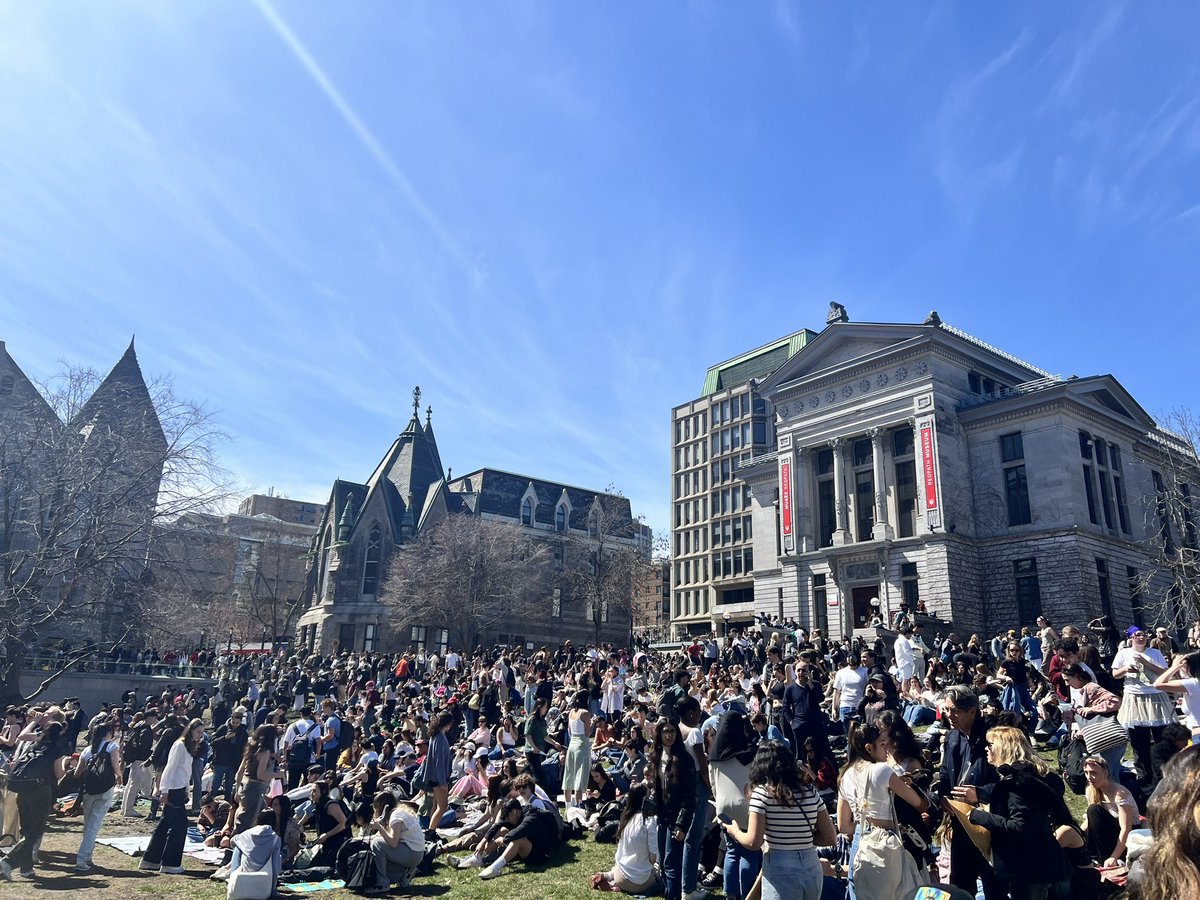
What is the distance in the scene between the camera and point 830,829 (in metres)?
5.93

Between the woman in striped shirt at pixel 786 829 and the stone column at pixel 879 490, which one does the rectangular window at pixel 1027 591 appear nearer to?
the stone column at pixel 879 490

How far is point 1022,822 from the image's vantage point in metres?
5.45

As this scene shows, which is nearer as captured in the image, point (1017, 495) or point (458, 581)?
point (1017, 495)

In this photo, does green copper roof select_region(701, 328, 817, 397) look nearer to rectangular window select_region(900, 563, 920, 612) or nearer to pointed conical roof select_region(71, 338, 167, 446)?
rectangular window select_region(900, 563, 920, 612)

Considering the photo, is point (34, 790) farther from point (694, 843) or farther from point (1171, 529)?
point (1171, 529)

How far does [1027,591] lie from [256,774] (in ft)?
126

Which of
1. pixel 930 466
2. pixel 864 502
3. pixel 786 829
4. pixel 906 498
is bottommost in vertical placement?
pixel 786 829

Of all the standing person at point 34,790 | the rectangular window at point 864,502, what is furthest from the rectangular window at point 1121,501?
the standing person at point 34,790

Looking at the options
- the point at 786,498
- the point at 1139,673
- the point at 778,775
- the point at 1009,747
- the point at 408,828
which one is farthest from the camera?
the point at 786,498

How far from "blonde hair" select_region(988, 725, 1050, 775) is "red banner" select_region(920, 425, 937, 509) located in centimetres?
3725

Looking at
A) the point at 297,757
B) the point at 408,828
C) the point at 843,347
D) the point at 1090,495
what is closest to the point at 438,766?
the point at 408,828

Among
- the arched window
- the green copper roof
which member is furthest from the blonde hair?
the green copper roof

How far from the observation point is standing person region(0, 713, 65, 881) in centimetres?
1115

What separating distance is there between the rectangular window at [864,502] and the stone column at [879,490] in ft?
2.25
